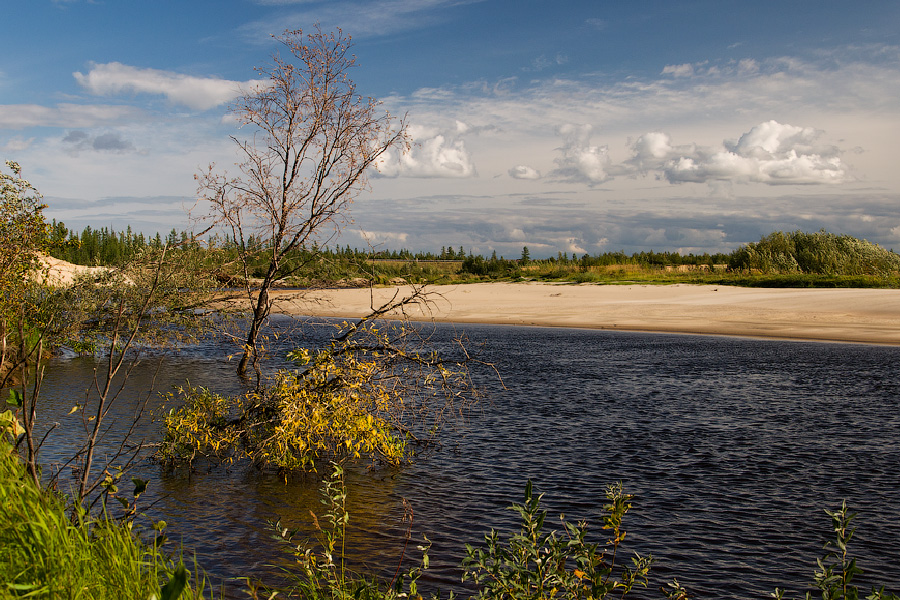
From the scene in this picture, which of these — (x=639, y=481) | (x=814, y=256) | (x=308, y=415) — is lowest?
(x=639, y=481)

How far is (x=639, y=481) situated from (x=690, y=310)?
2831cm

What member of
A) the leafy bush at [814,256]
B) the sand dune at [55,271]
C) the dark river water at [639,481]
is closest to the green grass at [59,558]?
the dark river water at [639,481]

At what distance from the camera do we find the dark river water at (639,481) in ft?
23.1

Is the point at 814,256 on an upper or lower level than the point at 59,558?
upper

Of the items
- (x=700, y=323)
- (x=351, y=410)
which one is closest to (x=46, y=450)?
(x=351, y=410)

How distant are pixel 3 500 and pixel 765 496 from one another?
346 inches

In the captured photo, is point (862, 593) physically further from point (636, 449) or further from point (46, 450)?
point (46, 450)

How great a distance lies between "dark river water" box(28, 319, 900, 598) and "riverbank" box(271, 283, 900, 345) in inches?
372

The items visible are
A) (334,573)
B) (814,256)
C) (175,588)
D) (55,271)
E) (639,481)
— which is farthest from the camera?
(814,256)

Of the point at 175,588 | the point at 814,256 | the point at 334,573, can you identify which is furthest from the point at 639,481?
the point at 814,256

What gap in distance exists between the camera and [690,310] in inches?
1405

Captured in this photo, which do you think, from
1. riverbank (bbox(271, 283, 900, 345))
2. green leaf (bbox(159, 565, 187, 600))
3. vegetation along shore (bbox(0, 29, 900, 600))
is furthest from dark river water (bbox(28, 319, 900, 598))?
riverbank (bbox(271, 283, 900, 345))

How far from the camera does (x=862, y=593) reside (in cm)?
622

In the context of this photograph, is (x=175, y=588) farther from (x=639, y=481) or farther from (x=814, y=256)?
(x=814, y=256)
